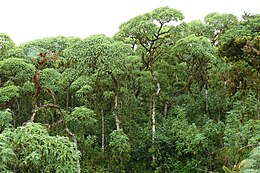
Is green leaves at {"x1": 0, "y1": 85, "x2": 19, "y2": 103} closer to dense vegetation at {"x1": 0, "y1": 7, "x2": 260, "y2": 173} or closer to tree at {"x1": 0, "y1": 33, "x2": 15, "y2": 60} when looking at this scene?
dense vegetation at {"x1": 0, "y1": 7, "x2": 260, "y2": 173}

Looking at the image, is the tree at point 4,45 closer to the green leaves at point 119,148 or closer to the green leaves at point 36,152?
the green leaves at point 119,148

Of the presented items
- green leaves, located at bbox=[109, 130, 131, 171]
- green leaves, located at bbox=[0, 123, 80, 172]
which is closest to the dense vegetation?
green leaves, located at bbox=[109, 130, 131, 171]

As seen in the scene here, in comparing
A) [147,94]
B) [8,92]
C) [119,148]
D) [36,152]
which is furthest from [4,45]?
[36,152]

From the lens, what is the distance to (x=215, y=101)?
544 inches

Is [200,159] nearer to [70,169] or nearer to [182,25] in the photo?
[182,25]

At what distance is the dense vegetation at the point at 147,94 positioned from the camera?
35.1 feet

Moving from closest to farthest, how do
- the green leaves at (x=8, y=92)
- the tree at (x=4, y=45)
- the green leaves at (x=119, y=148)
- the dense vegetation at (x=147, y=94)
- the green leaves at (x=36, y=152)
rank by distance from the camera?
the green leaves at (x=36, y=152), the dense vegetation at (x=147, y=94), the green leaves at (x=8, y=92), the green leaves at (x=119, y=148), the tree at (x=4, y=45)

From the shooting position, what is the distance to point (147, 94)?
14.6 meters

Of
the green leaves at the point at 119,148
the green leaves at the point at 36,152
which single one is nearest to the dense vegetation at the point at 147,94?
the green leaves at the point at 119,148

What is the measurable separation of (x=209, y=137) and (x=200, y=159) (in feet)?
2.65

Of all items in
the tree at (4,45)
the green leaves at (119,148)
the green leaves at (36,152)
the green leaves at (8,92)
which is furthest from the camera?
the tree at (4,45)

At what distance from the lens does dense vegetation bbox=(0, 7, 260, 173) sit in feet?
35.1

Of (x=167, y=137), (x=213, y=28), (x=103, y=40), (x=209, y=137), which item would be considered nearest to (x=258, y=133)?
(x=209, y=137)

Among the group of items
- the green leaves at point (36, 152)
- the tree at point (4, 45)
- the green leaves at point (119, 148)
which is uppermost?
the tree at point (4, 45)
